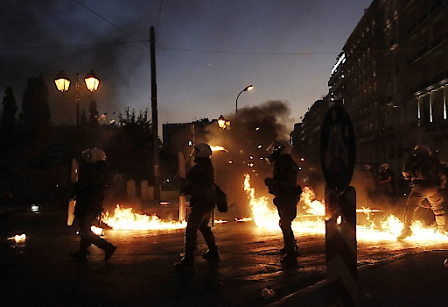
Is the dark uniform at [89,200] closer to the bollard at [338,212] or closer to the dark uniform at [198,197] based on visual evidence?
the dark uniform at [198,197]

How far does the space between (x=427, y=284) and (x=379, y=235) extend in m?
4.41

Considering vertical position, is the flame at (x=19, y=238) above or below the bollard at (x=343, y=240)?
below

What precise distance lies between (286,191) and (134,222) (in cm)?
599

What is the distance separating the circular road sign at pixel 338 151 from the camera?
13.2 feet

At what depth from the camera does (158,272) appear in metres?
7.33

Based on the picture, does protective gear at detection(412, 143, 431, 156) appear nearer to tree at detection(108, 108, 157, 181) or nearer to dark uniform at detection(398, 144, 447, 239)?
dark uniform at detection(398, 144, 447, 239)

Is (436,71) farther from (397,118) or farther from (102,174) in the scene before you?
(102,174)

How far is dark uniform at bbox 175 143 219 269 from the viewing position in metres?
7.47

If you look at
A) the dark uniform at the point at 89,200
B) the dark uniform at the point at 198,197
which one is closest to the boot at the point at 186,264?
the dark uniform at the point at 198,197

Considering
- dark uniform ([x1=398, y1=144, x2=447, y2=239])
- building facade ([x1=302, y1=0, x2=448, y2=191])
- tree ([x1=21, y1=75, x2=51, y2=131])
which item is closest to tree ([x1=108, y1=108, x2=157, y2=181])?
building facade ([x1=302, y1=0, x2=448, y2=191])

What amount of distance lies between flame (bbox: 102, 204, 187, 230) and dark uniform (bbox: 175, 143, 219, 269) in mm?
4926

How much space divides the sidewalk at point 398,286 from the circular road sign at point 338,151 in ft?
6.03

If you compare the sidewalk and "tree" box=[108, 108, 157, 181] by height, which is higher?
"tree" box=[108, 108, 157, 181]

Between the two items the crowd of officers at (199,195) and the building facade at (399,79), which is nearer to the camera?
the crowd of officers at (199,195)
